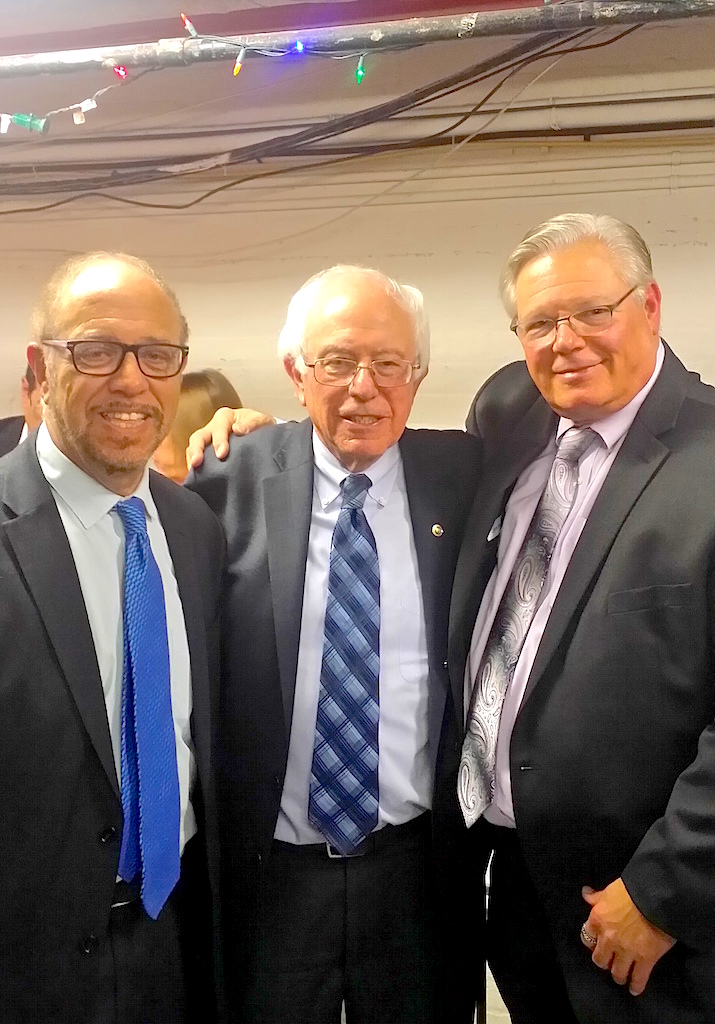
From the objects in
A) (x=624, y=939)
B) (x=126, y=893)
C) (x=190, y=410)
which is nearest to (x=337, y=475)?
(x=126, y=893)

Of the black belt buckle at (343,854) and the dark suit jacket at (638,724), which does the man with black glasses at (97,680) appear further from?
the dark suit jacket at (638,724)

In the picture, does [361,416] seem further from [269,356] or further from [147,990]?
[269,356]

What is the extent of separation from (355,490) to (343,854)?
77 cm

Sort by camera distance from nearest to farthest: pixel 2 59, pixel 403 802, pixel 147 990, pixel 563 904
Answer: pixel 147 990
pixel 563 904
pixel 403 802
pixel 2 59

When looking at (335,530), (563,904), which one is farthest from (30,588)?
(563,904)

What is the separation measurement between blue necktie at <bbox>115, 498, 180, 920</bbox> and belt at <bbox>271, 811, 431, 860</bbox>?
0.29 m

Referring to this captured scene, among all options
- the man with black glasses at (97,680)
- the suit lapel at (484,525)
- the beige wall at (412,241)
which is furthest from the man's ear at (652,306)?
the beige wall at (412,241)

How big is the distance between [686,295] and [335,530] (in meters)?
1.89

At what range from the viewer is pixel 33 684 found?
3.92 ft

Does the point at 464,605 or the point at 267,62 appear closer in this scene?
the point at 464,605

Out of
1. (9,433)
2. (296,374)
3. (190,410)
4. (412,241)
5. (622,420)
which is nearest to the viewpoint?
(622,420)

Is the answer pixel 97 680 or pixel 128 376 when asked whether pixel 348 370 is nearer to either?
pixel 128 376

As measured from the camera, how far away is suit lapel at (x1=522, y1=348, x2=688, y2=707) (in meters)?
1.40

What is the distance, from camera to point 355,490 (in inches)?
65.1
